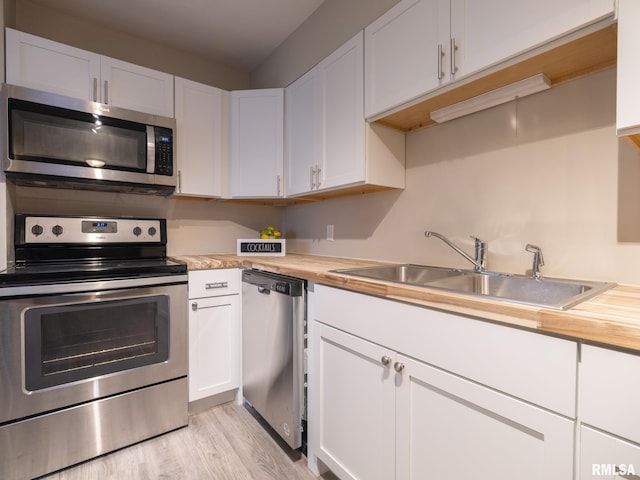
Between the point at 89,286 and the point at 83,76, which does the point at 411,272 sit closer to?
the point at 89,286

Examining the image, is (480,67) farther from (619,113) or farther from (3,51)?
(3,51)

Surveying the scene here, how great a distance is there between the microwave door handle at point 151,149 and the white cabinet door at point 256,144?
22.2 inches

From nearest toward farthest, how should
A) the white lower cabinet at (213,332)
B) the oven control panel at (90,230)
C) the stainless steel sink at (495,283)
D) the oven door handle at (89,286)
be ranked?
the stainless steel sink at (495,283) → the oven door handle at (89,286) → the oven control panel at (90,230) → the white lower cabinet at (213,332)

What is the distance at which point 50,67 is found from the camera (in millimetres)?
1731

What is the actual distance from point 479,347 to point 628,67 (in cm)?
81

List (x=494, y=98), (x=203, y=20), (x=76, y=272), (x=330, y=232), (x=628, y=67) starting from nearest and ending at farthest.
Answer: (x=628, y=67) < (x=494, y=98) < (x=76, y=272) < (x=203, y=20) < (x=330, y=232)

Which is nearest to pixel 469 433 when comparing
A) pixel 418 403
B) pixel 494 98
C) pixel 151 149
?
pixel 418 403

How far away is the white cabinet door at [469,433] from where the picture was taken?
72cm

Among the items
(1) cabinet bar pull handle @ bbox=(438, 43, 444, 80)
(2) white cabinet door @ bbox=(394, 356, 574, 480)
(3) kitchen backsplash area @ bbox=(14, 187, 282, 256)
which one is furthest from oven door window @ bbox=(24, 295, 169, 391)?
(1) cabinet bar pull handle @ bbox=(438, 43, 444, 80)

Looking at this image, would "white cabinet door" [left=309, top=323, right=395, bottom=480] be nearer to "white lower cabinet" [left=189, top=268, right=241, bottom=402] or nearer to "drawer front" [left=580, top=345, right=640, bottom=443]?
"drawer front" [left=580, top=345, right=640, bottom=443]

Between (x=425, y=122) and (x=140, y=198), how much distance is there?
2.00m

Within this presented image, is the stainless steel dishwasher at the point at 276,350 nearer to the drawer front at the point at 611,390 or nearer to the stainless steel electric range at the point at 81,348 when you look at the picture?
the stainless steel electric range at the point at 81,348

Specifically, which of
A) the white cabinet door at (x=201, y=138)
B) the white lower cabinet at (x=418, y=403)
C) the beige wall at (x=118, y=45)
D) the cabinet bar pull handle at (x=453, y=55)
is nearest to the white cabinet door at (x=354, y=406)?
the white lower cabinet at (x=418, y=403)

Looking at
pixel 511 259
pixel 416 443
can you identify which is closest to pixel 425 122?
pixel 511 259
